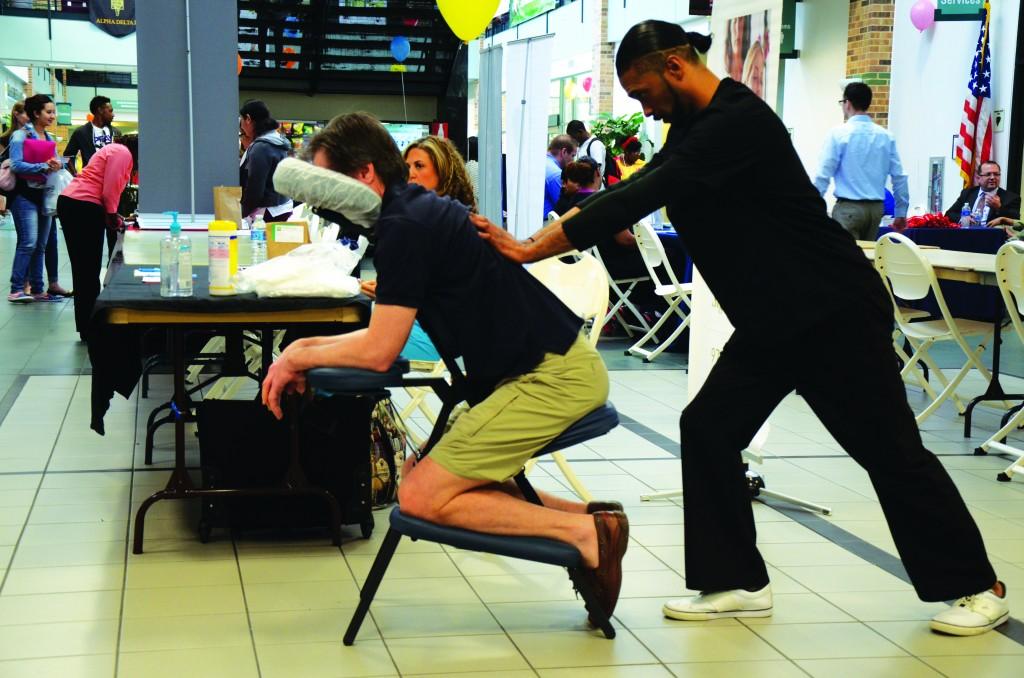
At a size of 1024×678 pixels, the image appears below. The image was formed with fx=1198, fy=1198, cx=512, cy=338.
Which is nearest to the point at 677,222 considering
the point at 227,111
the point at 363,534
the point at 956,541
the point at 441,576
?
the point at 956,541

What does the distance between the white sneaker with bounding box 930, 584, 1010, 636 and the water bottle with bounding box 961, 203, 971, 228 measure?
22.8 ft

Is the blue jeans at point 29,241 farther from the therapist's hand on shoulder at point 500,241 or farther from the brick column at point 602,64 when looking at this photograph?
the brick column at point 602,64

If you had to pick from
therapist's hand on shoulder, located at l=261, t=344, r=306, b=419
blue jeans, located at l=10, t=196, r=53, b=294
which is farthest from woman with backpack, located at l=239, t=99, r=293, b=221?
therapist's hand on shoulder, located at l=261, t=344, r=306, b=419

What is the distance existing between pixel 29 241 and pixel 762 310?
8.67 metres

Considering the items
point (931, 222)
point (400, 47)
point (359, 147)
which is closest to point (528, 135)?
point (931, 222)

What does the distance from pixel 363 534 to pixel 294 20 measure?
1280 cm

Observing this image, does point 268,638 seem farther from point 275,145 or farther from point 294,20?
point 294,20

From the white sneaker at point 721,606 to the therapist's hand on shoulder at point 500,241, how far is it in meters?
1.05

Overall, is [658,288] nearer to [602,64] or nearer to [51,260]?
[51,260]

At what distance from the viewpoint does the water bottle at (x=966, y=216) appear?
967 cm

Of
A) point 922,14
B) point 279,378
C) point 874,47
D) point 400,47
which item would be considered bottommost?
point 279,378

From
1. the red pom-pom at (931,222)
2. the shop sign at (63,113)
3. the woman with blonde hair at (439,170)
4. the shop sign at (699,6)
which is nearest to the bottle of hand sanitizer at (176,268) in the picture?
the woman with blonde hair at (439,170)

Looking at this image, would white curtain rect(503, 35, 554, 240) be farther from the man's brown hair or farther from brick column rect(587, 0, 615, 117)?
brick column rect(587, 0, 615, 117)

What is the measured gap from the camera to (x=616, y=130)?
17344 millimetres
